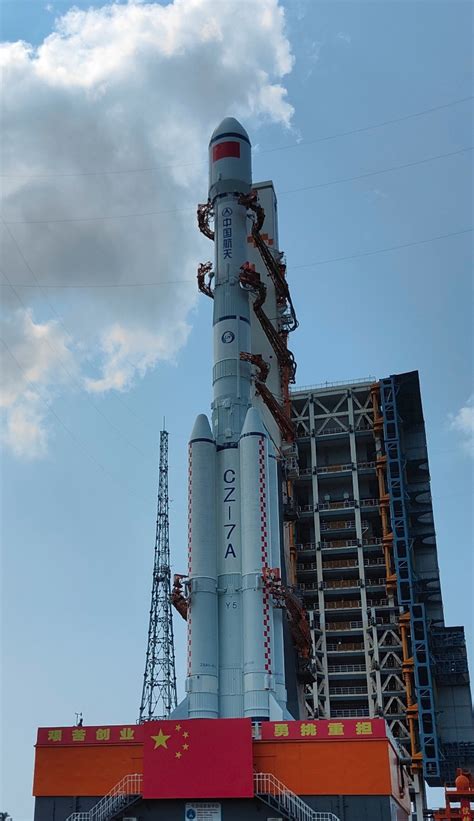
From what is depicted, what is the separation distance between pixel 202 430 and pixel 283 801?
55.4ft

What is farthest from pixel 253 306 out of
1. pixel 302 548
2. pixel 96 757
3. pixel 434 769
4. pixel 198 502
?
pixel 434 769

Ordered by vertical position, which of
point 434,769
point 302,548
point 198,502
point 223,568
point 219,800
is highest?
point 302,548

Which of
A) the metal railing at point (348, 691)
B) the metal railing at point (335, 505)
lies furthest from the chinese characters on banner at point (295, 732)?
the metal railing at point (335, 505)

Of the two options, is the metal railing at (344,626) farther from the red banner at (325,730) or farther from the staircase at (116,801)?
the staircase at (116,801)

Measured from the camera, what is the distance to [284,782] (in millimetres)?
34406

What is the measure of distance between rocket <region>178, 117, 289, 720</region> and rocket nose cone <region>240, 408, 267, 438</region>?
5 centimetres

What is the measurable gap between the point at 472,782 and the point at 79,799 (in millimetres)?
24781

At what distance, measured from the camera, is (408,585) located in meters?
65.4

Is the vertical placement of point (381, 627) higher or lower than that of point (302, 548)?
lower

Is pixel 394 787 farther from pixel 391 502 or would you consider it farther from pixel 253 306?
pixel 391 502

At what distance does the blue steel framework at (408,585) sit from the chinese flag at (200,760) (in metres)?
29.8

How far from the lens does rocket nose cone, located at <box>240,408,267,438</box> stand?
41.9 m

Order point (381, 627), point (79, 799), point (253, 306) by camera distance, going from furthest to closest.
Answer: point (381, 627) < point (253, 306) < point (79, 799)

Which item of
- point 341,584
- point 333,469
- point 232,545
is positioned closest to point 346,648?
point 341,584
